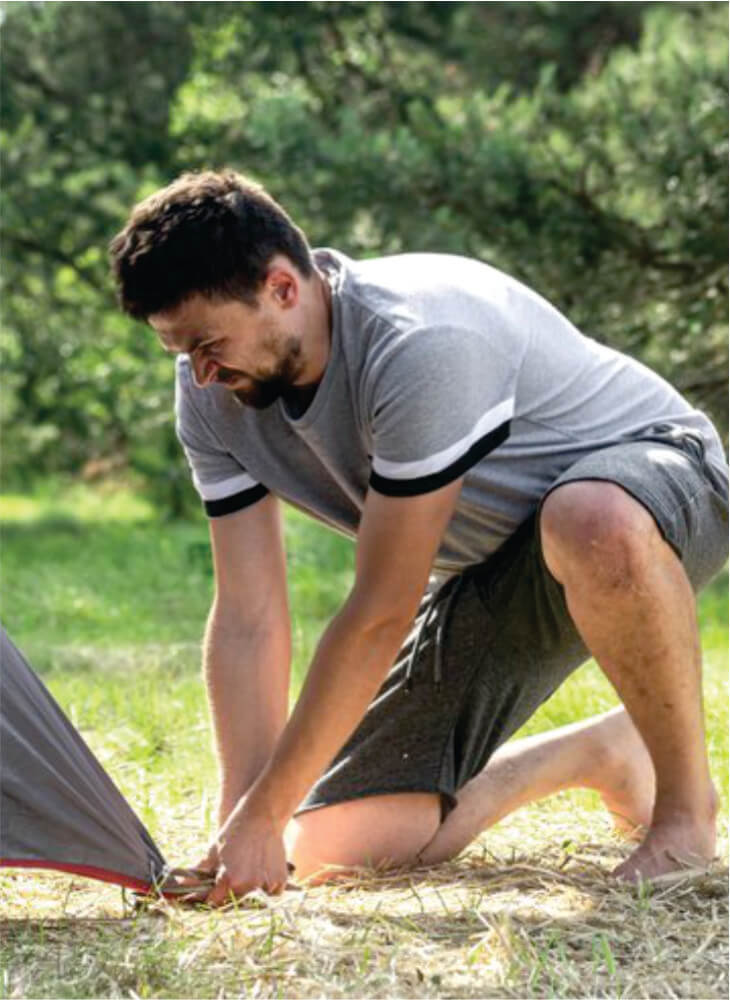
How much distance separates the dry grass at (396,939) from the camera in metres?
2.36

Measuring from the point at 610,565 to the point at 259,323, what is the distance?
25.9 inches

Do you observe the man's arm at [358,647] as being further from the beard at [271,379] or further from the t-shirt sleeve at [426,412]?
the beard at [271,379]

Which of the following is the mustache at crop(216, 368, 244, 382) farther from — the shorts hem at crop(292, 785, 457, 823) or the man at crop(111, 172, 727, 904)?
the shorts hem at crop(292, 785, 457, 823)

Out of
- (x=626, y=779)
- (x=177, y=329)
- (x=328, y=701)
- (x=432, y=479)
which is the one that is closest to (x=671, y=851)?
(x=626, y=779)

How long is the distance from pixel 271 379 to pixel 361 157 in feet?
11.4

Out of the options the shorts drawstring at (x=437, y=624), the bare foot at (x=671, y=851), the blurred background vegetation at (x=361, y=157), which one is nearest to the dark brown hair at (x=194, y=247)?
the shorts drawstring at (x=437, y=624)

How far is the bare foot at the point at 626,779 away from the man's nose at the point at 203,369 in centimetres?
106

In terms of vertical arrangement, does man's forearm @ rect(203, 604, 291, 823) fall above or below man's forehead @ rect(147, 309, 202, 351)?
below

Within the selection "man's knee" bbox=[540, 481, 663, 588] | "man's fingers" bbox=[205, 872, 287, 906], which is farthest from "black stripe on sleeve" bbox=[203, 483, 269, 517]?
"man's fingers" bbox=[205, 872, 287, 906]

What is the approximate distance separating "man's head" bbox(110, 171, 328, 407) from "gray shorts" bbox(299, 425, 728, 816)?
0.53 m

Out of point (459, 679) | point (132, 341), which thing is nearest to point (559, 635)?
point (459, 679)

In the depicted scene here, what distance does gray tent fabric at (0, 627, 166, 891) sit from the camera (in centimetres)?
266

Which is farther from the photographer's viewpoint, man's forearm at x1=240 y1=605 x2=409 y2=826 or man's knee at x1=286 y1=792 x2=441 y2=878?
man's knee at x1=286 y1=792 x2=441 y2=878

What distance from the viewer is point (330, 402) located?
2777 mm
